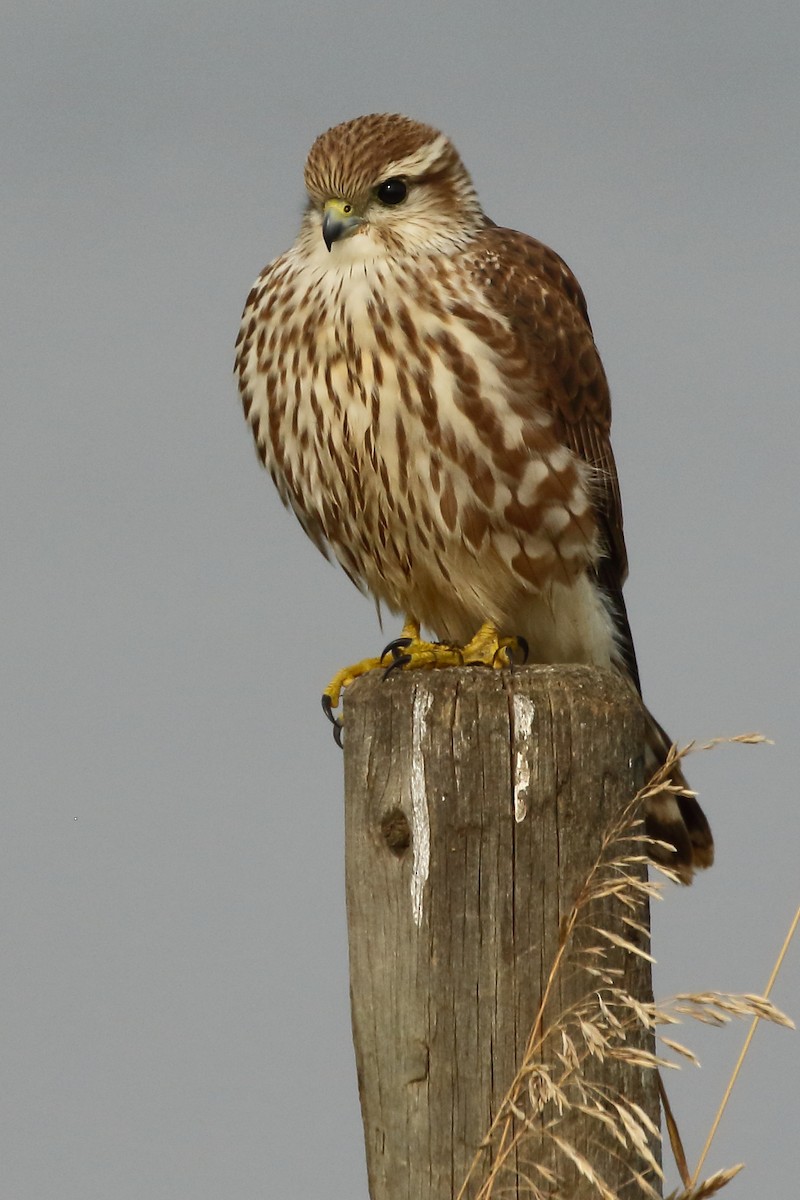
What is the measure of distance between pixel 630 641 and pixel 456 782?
187cm

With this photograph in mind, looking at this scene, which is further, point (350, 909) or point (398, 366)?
point (398, 366)

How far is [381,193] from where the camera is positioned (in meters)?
3.75

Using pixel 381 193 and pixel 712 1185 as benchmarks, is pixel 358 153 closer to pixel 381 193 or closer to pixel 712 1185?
pixel 381 193

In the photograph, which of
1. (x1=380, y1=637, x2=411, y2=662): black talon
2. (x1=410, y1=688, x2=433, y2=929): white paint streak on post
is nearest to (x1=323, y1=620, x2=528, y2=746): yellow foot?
(x1=380, y1=637, x2=411, y2=662): black talon

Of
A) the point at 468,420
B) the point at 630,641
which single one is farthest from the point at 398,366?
the point at 630,641

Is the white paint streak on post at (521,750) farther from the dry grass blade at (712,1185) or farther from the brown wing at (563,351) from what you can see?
the brown wing at (563,351)

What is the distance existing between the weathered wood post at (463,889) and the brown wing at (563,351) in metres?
1.43

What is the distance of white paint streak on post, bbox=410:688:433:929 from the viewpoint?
7.50 feet

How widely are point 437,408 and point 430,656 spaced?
0.54 metres

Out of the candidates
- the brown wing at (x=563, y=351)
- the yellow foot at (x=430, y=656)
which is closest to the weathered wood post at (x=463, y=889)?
the yellow foot at (x=430, y=656)

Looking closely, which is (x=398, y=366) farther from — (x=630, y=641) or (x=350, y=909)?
(x=350, y=909)

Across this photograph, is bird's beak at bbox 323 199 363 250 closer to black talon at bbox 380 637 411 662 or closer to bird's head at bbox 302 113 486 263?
bird's head at bbox 302 113 486 263

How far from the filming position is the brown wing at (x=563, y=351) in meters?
3.68

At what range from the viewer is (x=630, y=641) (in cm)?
410
